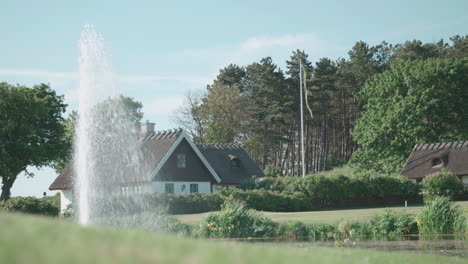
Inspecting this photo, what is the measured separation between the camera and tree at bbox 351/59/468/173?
54281mm

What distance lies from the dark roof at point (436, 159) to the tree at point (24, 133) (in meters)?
30.8

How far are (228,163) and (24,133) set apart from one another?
17467 millimetres

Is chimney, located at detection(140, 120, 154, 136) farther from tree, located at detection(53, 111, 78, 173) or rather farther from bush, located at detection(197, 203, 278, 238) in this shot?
bush, located at detection(197, 203, 278, 238)

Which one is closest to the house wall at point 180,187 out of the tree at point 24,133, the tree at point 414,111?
the tree at point 24,133

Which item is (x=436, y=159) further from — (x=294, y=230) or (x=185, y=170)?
(x=294, y=230)

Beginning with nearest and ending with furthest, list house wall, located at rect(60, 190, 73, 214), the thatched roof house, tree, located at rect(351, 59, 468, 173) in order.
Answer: the thatched roof house → house wall, located at rect(60, 190, 73, 214) → tree, located at rect(351, 59, 468, 173)

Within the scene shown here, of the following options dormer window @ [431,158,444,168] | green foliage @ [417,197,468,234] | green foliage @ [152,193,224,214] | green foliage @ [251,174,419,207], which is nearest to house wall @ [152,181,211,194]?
green foliage @ [251,174,419,207]

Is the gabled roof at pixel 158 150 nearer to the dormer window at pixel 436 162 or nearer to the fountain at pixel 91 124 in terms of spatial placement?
the fountain at pixel 91 124

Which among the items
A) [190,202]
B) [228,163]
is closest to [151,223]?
[190,202]

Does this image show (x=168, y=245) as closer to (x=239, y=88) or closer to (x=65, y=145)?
(x=65, y=145)

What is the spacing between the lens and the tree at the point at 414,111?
54.3m

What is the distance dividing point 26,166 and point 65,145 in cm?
402

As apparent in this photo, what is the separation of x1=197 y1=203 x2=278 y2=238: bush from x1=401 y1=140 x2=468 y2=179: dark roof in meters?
30.4

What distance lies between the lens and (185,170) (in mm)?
46281
